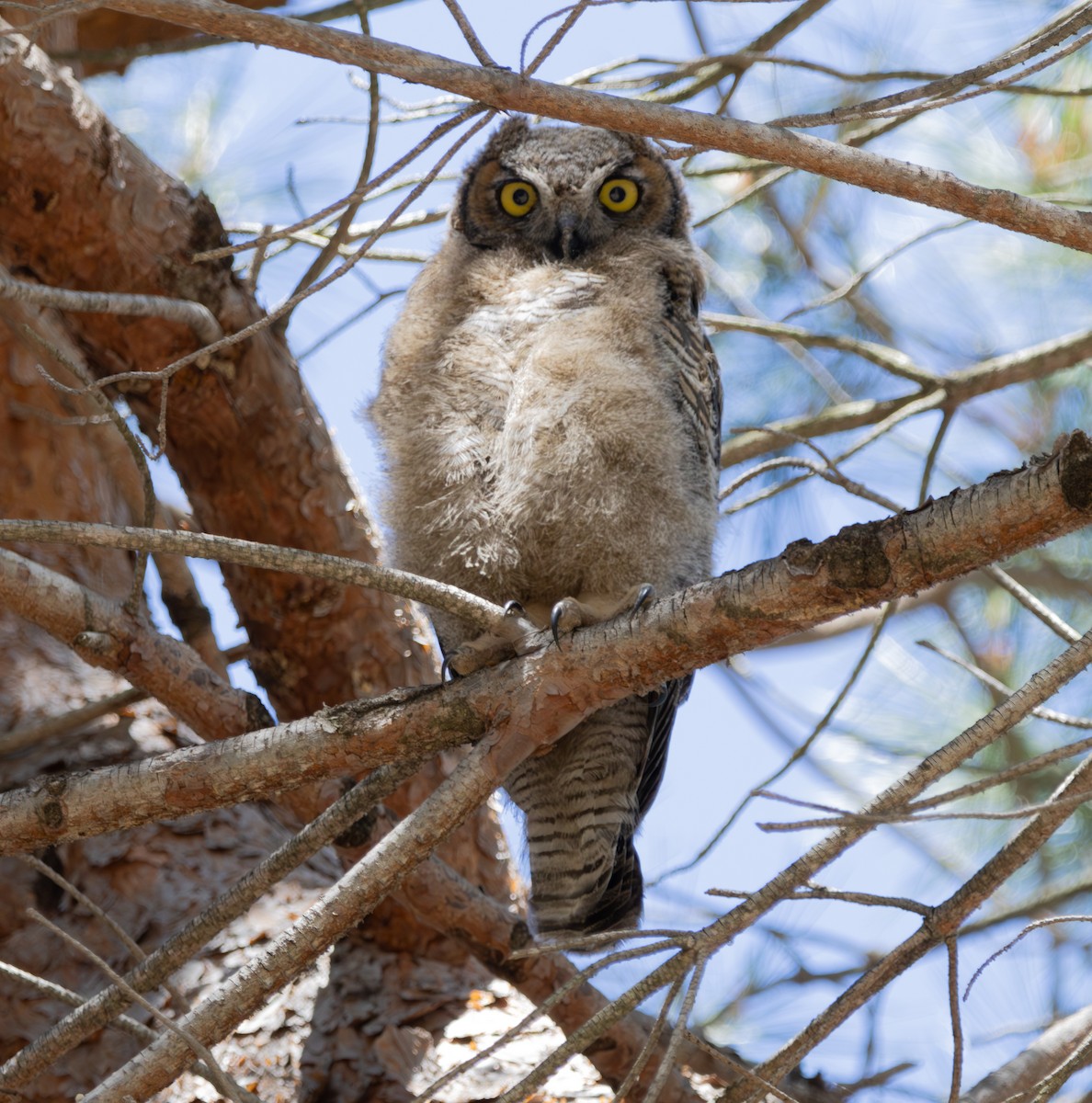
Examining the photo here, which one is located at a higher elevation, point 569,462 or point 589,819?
point 569,462

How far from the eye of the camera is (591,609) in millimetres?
2549

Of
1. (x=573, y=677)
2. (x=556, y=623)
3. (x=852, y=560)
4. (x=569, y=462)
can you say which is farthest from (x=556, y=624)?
(x=852, y=560)

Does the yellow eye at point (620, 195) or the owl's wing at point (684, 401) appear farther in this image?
the yellow eye at point (620, 195)

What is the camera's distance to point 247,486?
3551mm

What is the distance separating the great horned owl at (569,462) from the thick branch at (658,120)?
983 mm

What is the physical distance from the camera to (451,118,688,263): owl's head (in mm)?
3314

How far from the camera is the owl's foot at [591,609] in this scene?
7.63 ft

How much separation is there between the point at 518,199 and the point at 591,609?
1.39 meters

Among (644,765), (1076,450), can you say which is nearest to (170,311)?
(644,765)

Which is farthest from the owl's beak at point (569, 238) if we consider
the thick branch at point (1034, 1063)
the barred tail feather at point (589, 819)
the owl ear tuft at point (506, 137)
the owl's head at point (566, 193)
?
the thick branch at point (1034, 1063)

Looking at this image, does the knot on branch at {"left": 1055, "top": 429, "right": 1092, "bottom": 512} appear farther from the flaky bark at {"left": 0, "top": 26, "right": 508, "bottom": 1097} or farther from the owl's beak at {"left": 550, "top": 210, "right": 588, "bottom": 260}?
the flaky bark at {"left": 0, "top": 26, "right": 508, "bottom": 1097}

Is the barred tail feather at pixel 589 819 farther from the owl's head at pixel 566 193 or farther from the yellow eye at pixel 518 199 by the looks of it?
the yellow eye at pixel 518 199

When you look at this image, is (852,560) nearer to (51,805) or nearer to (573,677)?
(573,677)

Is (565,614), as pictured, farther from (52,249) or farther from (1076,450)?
(52,249)
